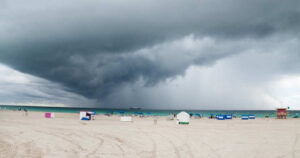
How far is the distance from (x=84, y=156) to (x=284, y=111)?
60.8 m

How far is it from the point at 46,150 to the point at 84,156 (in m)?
2.51

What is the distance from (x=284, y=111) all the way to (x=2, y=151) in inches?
2495

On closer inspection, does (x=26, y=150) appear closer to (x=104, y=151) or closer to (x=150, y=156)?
(x=104, y=151)

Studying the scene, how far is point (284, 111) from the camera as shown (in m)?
53.2

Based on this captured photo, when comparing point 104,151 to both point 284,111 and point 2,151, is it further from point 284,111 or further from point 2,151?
point 284,111

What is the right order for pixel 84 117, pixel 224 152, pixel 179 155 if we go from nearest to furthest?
pixel 179 155 → pixel 224 152 → pixel 84 117

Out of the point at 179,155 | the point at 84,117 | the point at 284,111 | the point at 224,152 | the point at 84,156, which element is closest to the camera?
the point at 84,156

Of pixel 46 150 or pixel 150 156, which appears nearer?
pixel 150 156

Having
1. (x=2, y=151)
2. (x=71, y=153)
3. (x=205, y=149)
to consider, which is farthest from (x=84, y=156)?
(x=205, y=149)

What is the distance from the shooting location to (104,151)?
9797 mm

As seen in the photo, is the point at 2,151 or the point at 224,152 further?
the point at 224,152

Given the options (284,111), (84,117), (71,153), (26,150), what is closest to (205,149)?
(71,153)

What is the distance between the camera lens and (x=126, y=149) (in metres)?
10.5

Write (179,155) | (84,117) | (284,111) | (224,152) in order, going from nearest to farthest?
(179,155)
(224,152)
(84,117)
(284,111)
